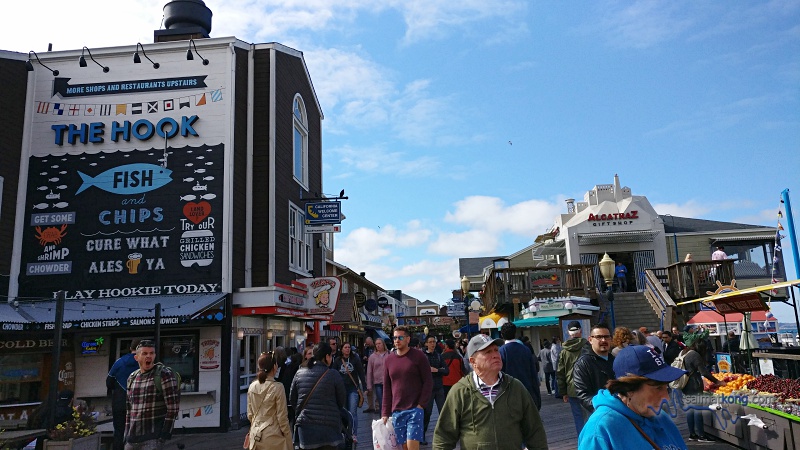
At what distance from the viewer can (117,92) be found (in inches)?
637

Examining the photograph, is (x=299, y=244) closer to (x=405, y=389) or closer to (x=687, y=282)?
(x=405, y=389)

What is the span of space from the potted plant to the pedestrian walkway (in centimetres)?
187

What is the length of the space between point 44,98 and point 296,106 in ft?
23.7

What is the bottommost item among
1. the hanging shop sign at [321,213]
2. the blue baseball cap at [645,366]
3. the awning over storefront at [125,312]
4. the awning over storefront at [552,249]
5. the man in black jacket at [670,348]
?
the man in black jacket at [670,348]

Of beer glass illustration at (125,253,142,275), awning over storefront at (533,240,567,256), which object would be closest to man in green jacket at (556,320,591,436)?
beer glass illustration at (125,253,142,275)

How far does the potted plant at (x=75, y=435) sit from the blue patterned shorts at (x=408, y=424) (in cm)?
463

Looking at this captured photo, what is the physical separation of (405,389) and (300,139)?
Result: 14468 mm

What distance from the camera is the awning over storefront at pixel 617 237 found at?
31.1 metres

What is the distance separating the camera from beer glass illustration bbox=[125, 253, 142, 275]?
15211 millimetres

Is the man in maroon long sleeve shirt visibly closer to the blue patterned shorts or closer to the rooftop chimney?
the blue patterned shorts

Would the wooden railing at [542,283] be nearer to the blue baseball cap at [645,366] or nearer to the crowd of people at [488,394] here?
the crowd of people at [488,394]

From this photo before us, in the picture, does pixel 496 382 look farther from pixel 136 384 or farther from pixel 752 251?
pixel 752 251

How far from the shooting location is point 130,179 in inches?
620

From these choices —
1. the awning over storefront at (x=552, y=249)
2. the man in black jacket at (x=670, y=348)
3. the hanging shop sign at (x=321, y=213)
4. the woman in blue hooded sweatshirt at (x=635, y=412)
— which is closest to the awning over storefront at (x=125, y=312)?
the hanging shop sign at (x=321, y=213)
